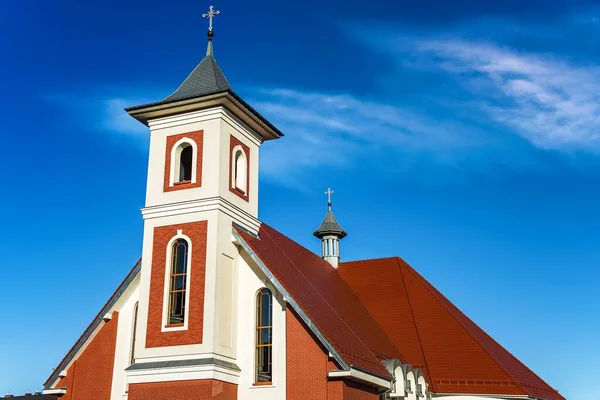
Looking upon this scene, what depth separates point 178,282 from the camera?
65.5ft

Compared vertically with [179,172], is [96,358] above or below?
below

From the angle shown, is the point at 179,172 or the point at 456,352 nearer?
A: the point at 179,172

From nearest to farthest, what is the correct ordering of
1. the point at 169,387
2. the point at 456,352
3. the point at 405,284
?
the point at 169,387
the point at 456,352
the point at 405,284

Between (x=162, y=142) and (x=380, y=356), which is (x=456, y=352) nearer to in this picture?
(x=380, y=356)

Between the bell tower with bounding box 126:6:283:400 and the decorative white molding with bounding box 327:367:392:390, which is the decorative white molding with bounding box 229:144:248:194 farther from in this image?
the decorative white molding with bounding box 327:367:392:390

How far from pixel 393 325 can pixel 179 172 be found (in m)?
10.1

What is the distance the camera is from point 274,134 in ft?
75.5

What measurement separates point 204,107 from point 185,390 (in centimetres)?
816

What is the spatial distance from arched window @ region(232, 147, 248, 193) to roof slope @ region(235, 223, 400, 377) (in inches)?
68.4

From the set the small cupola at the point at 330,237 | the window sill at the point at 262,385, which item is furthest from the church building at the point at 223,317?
the small cupola at the point at 330,237

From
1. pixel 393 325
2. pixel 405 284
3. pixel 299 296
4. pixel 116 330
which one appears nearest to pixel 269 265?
pixel 299 296

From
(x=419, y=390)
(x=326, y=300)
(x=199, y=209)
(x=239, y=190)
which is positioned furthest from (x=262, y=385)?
(x=239, y=190)

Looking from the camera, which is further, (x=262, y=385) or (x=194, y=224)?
(x=194, y=224)

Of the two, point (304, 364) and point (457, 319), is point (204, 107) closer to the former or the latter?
point (304, 364)
